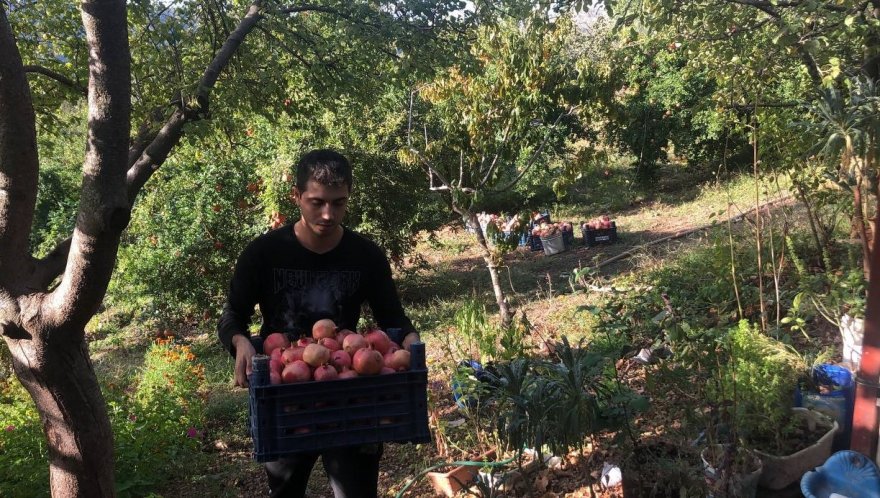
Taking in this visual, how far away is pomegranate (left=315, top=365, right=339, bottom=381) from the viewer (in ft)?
6.75

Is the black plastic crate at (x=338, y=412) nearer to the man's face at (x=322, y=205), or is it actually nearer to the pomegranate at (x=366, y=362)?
the pomegranate at (x=366, y=362)

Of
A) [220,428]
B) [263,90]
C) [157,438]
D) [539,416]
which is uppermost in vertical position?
[263,90]

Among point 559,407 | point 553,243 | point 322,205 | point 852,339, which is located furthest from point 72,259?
point 553,243

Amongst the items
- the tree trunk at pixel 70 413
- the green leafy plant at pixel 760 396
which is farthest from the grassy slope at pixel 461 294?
the green leafy plant at pixel 760 396

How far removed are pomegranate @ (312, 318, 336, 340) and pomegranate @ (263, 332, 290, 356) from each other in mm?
109

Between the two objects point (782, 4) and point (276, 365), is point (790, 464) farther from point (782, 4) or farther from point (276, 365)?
point (782, 4)

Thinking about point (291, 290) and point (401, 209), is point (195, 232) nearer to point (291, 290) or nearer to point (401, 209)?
point (401, 209)

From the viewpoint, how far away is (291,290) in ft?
8.39

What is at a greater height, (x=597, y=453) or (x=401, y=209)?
(x=401, y=209)

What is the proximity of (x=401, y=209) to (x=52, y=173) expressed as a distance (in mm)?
11493

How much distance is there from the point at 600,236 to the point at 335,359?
10749 millimetres

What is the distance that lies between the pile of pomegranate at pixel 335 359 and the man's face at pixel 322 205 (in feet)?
1.37

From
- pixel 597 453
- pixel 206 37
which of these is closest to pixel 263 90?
pixel 206 37

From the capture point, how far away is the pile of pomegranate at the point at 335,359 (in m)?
2.06
